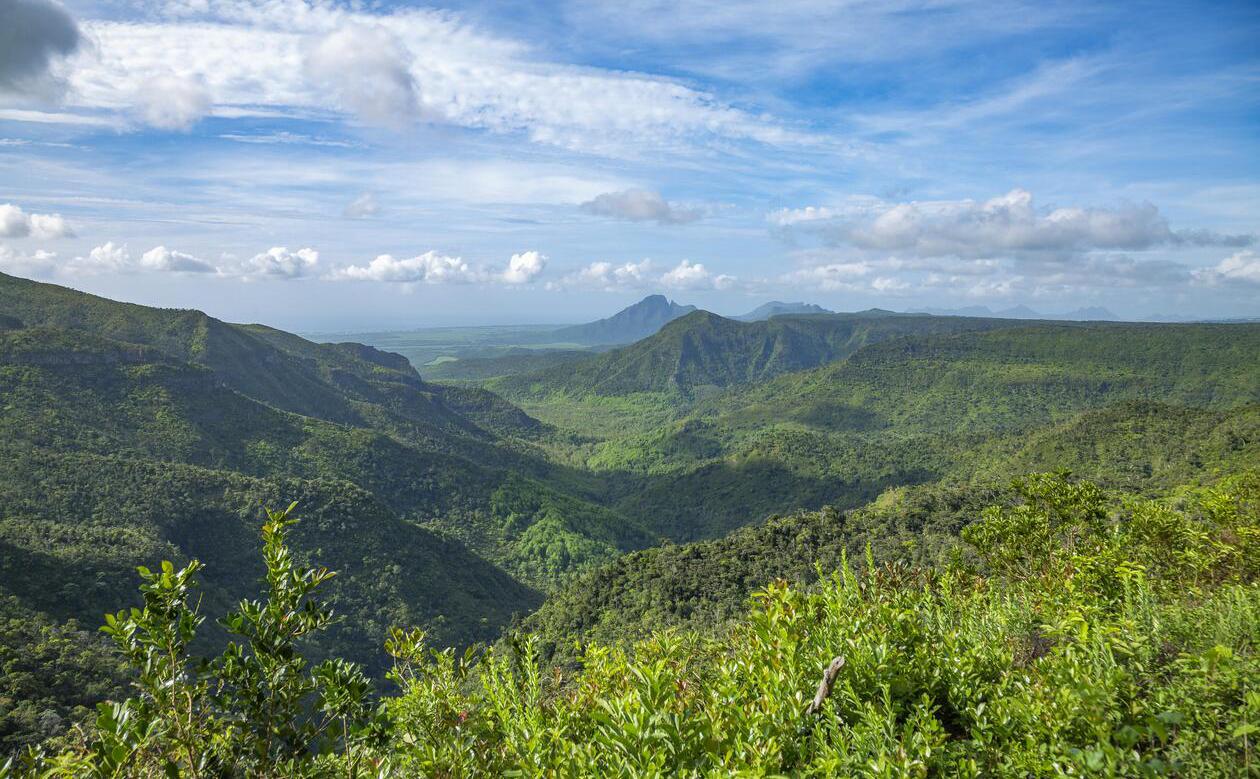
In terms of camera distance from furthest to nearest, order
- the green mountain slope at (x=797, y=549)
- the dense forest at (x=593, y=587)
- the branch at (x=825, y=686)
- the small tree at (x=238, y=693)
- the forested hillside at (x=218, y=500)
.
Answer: the forested hillside at (x=218, y=500), the green mountain slope at (x=797, y=549), the branch at (x=825, y=686), the dense forest at (x=593, y=587), the small tree at (x=238, y=693)

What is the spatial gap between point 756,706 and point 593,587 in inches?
2402

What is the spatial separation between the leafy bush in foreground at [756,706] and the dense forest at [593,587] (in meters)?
0.04

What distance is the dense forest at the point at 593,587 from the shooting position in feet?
14.6

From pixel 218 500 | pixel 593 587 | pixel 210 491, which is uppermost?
pixel 210 491

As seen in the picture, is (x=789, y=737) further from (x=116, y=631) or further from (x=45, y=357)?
(x=45, y=357)

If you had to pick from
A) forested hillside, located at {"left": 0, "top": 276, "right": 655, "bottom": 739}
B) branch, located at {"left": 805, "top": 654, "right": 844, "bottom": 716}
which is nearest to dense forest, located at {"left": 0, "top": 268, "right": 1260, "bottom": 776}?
branch, located at {"left": 805, "top": 654, "right": 844, "bottom": 716}

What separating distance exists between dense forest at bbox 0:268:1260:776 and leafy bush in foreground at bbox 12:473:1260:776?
1.6 inches

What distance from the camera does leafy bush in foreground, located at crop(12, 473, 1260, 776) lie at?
13.3 feet

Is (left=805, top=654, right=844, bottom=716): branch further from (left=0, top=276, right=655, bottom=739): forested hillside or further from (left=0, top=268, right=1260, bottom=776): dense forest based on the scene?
(left=0, top=276, right=655, bottom=739): forested hillside

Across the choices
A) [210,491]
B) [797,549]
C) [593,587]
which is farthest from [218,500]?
[797,549]

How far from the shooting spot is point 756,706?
5027 mm

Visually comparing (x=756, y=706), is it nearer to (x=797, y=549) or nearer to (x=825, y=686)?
(x=825, y=686)

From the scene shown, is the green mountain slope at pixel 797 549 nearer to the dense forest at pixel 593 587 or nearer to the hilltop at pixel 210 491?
the dense forest at pixel 593 587

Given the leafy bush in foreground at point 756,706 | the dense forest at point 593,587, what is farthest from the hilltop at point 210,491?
the leafy bush in foreground at point 756,706
